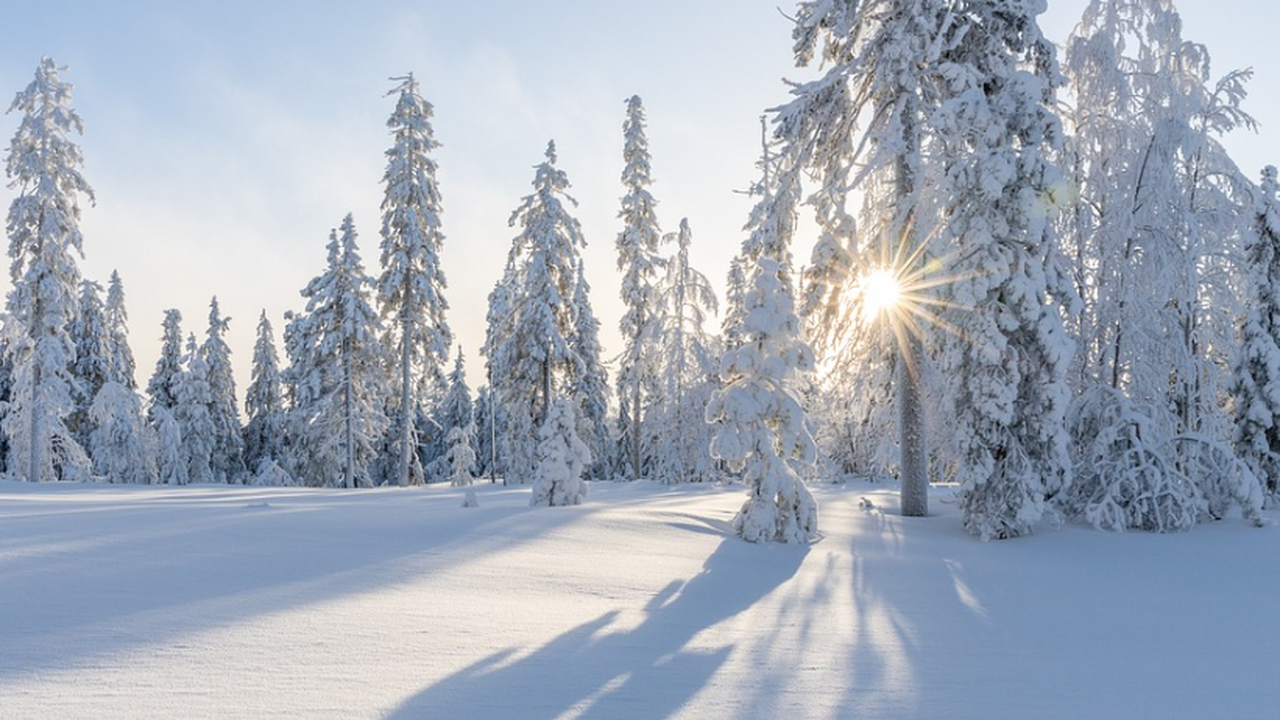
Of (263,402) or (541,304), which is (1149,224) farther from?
(263,402)

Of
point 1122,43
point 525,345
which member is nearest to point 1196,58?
point 1122,43

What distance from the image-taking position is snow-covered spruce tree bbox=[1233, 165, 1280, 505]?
1586cm

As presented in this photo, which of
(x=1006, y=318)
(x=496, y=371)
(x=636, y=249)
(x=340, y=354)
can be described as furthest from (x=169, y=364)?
(x=1006, y=318)

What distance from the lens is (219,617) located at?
5.17 metres

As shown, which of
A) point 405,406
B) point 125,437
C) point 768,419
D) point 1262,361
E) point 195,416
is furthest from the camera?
point 195,416

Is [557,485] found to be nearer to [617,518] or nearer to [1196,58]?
[617,518]

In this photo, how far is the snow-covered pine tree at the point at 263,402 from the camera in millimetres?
51562

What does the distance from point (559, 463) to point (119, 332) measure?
44618 millimetres

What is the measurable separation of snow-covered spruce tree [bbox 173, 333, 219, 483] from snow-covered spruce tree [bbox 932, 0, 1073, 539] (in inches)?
1728

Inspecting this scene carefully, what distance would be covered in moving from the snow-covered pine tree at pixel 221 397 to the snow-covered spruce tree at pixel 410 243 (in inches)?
893

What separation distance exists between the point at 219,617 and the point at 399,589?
1.56m

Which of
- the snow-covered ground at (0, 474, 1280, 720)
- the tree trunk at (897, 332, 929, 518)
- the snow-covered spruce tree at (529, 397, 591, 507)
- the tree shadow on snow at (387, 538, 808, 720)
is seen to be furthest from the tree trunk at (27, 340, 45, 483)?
the tree shadow on snow at (387, 538, 808, 720)

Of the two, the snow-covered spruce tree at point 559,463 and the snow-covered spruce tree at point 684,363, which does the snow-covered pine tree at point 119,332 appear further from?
the snow-covered spruce tree at point 559,463

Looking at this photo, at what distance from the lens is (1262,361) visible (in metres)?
16.2
